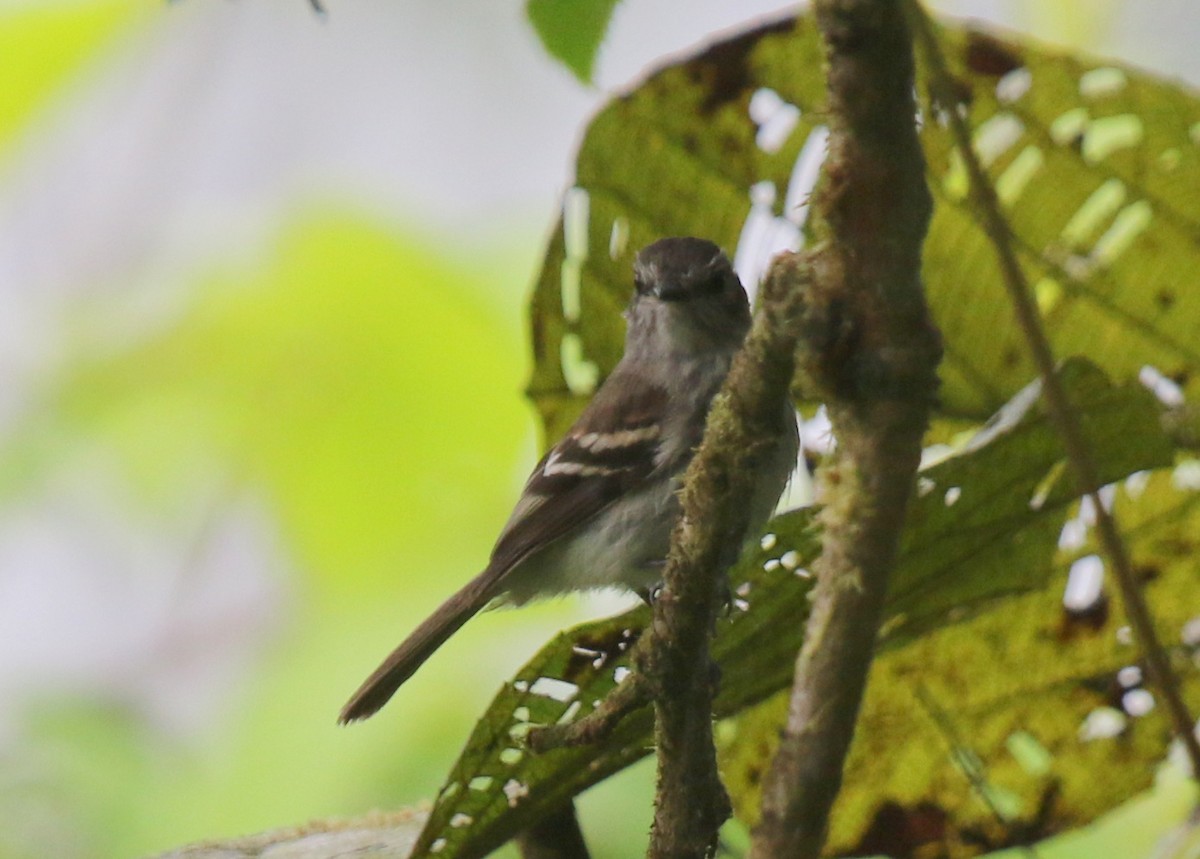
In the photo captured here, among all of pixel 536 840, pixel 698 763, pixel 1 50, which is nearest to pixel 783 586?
pixel 698 763

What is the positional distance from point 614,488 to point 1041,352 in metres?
1.80

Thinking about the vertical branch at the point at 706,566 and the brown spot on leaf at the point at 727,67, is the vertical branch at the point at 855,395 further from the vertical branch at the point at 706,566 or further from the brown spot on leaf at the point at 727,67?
the brown spot on leaf at the point at 727,67

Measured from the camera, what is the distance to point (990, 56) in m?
2.70

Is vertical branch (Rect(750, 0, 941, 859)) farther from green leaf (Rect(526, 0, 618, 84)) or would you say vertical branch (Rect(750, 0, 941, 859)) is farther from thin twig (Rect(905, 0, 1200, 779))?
green leaf (Rect(526, 0, 618, 84))

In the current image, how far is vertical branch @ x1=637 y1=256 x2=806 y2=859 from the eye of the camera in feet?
4.77

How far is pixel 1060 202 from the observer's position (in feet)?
9.21

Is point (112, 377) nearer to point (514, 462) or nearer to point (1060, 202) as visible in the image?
point (514, 462)

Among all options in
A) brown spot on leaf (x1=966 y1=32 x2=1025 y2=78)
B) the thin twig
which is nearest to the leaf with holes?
brown spot on leaf (x1=966 y1=32 x2=1025 y2=78)

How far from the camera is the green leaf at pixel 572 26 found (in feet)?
5.69

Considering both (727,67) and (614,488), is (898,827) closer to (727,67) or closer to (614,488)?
(614,488)

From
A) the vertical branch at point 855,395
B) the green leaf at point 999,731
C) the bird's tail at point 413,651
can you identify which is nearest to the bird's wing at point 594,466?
the bird's tail at point 413,651

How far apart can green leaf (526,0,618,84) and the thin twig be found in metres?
0.40

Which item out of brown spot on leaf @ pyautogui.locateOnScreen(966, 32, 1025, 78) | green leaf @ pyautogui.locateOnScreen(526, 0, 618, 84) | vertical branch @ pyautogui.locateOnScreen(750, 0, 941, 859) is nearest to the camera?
vertical branch @ pyautogui.locateOnScreen(750, 0, 941, 859)

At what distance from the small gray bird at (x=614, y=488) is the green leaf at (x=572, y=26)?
1321mm
